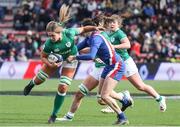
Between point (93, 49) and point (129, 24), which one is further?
point (129, 24)

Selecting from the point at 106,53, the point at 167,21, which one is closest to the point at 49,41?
the point at 106,53

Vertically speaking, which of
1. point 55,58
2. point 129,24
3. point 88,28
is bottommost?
point 129,24

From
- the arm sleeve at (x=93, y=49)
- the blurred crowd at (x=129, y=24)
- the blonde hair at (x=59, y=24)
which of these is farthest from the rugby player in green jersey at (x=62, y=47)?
the blurred crowd at (x=129, y=24)

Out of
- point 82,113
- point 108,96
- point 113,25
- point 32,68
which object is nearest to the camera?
point 108,96

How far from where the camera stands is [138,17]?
3969 cm

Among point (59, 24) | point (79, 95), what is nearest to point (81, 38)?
point (79, 95)

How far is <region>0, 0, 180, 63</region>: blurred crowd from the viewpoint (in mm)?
36531

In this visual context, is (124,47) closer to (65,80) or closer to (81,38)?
(65,80)

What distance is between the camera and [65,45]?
1522 centimetres

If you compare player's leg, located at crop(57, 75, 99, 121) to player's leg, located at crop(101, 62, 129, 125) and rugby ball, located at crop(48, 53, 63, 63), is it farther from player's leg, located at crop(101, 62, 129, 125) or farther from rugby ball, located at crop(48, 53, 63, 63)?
rugby ball, located at crop(48, 53, 63, 63)

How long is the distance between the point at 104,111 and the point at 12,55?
19.0 metres

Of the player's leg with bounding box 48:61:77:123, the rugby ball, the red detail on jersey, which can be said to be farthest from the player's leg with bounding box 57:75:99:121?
the red detail on jersey

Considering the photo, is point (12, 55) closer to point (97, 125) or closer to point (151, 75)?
point (151, 75)

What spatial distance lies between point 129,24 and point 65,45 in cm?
2428
